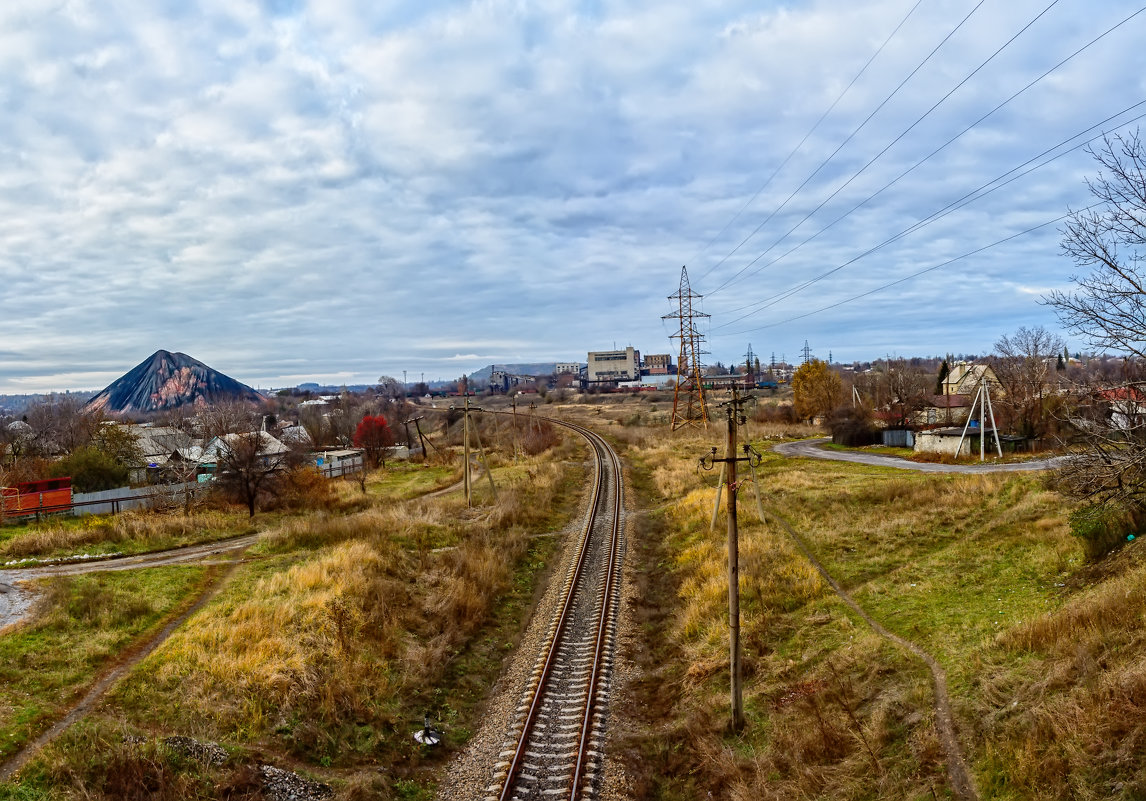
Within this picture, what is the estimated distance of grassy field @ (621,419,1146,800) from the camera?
326 inches

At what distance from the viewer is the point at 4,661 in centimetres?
1274

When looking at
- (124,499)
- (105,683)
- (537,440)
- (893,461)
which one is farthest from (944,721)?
(537,440)

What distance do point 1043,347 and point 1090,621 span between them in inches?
2081

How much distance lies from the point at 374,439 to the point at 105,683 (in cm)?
4977

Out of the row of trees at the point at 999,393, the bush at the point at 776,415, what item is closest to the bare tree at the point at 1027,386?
the row of trees at the point at 999,393

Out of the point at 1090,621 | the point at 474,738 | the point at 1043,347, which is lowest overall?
the point at 474,738

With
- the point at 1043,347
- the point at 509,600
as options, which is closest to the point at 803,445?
the point at 1043,347

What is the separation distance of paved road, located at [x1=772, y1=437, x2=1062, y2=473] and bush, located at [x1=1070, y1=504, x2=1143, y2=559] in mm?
9917

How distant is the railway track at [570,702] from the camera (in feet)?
35.7

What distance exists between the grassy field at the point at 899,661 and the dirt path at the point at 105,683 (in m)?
9.91

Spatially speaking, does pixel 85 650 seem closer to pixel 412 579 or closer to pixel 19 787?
pixel 19 787

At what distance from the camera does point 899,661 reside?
1245cm

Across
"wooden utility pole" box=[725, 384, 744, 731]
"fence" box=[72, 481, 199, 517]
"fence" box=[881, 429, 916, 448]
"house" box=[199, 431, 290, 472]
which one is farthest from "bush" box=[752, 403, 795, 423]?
"wooden utility pole" box=[725, 384, 744, 731]

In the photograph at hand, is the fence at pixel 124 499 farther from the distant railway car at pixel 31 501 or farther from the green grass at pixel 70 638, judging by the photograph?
the green grass at pixel 70 638
